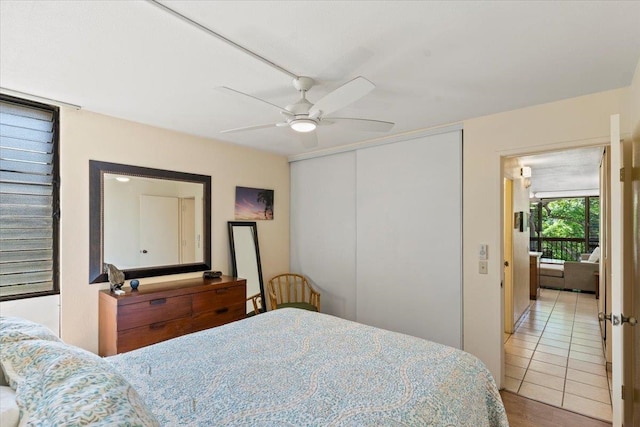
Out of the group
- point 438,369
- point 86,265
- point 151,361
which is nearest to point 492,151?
point 438,369

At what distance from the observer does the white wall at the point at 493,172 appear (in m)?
2.43

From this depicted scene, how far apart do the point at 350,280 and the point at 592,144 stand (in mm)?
2637

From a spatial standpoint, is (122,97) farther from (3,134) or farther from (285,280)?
(285,280)

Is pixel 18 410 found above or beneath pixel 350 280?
above

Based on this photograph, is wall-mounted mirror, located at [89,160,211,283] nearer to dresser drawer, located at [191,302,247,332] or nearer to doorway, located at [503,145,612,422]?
dresser drawer, located at [191,302,247,332]

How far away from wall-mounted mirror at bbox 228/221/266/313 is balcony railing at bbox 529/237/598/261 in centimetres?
813

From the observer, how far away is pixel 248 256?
3934 mm

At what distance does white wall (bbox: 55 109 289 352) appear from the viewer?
2.61m

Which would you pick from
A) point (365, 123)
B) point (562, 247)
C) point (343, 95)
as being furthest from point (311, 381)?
point (562, 247)

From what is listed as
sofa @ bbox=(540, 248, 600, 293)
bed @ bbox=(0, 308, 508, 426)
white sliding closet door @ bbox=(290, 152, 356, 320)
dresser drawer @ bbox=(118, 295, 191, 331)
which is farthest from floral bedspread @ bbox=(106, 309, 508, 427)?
sofa @ bbox=(540, 248, 600, 293)

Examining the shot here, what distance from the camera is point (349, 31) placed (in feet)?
5.16

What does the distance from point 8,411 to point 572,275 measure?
322 inches

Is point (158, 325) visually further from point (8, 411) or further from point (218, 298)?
point (8, 411)

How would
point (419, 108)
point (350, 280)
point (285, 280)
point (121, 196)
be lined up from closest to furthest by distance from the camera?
point (419, 108)
point (121, 196)
point (350, 280)
point (285, 280)
